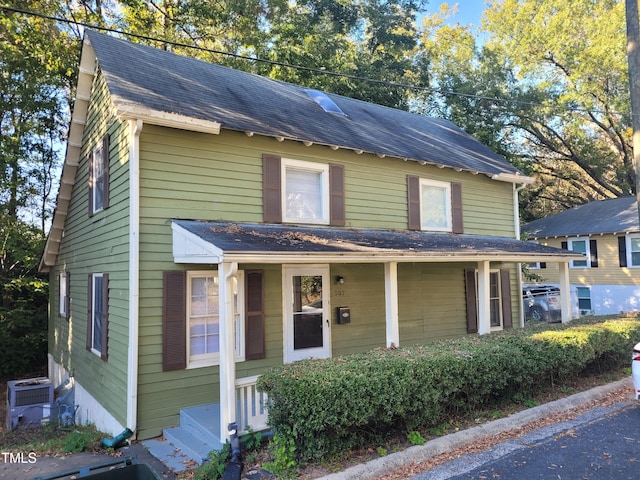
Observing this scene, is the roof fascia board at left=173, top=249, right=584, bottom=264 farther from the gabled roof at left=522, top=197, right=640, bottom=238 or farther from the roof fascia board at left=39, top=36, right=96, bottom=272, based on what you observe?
the gabled roof at left=522, top=197, right=640, bottom=238

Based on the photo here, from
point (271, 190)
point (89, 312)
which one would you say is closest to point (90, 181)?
point (89, 312)

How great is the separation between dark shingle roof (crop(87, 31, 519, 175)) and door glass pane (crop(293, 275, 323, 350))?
2.74 meters

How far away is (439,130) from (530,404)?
30.1 feet

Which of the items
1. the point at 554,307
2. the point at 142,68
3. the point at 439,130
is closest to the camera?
the point at 142,68

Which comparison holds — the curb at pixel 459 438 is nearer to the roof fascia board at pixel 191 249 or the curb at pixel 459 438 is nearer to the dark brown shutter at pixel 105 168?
the roof fascia board at pixel 191 249

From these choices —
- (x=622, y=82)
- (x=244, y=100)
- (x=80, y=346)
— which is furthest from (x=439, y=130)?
(x=622, y=82)

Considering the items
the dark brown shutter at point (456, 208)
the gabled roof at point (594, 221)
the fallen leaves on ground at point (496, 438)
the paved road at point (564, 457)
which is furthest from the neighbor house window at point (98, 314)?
the gabled roof at point (594, 221)

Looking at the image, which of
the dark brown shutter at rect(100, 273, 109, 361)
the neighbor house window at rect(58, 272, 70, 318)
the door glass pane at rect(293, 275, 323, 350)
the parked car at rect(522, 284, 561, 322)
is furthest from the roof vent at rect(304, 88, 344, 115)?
the parked car at rect(522, 284, 561, 322)

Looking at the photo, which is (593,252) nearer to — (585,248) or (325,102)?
(585,248)

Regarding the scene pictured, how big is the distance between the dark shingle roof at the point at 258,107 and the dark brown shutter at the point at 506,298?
2.81 meters

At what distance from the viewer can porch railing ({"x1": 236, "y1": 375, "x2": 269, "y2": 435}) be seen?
18.0 ft

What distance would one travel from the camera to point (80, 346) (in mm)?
9086

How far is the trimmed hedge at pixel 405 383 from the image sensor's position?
174 inches

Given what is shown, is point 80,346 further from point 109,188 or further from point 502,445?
point 502,445
